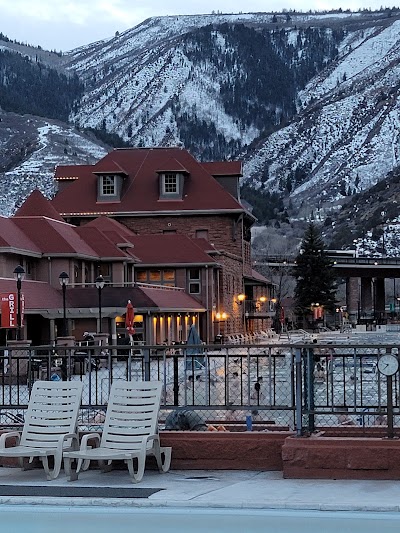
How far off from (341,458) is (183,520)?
2.49 metres

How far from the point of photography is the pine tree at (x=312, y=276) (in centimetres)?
9856

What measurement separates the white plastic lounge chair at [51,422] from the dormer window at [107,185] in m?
58.8

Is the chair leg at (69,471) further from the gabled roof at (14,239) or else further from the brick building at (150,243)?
the gabled roof at (14,239)

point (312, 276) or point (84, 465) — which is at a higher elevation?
point (312, 276)

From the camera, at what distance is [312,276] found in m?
99.7

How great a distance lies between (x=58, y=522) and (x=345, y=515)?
291 cm

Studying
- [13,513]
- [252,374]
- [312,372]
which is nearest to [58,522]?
[13,513]

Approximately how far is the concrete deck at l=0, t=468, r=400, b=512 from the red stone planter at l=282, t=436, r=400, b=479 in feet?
0.52

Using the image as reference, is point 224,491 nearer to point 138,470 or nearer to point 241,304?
point 138,470

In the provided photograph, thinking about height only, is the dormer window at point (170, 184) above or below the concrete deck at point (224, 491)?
above

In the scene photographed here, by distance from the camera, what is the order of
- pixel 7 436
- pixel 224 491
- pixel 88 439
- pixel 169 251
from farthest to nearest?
pixel 169 251 < pixel 7 436 < pixel 88 439 < pixel 224 491

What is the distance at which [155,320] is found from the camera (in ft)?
173

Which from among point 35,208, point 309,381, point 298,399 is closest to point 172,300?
point 35,208

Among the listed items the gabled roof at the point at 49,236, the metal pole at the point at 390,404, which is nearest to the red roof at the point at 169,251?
the gabled roof at the point at 49,236
